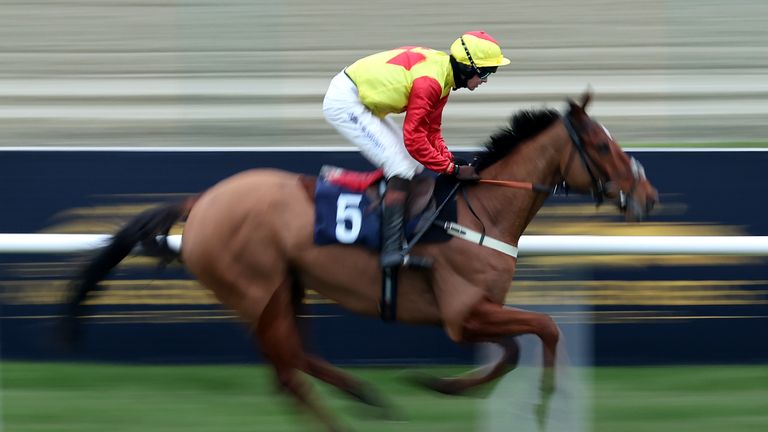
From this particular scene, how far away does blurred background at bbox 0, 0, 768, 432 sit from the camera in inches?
212

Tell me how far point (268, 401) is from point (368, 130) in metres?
1.38

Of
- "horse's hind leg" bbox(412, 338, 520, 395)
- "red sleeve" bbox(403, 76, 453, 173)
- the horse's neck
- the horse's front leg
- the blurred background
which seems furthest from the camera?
the blurred background

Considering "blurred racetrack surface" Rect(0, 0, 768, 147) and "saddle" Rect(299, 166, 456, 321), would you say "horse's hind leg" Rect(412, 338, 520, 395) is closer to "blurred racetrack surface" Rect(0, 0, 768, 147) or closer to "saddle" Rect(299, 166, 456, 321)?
"saddle" Rect(299, 166, 456, 321)

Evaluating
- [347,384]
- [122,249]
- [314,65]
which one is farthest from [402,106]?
[314,65]

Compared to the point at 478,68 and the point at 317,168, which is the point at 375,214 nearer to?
the point at 478,68

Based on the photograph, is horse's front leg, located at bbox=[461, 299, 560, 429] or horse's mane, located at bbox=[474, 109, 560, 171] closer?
horse's front leg, located at bbox=[461, 299, 560, 429]

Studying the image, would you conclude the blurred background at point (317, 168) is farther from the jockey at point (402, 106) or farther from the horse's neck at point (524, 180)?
the jockey at point (402, 106)

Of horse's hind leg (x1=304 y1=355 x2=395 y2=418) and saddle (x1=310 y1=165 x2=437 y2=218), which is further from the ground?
saddle (x1=310 y1=165 x2=437 y2=218)

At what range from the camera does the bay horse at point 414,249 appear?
178 inches

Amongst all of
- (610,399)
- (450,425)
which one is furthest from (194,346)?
(610,399)

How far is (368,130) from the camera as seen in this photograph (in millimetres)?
4773

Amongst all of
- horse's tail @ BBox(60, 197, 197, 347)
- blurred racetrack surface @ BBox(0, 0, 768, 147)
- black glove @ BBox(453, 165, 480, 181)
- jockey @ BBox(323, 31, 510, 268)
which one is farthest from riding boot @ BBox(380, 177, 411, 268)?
blurred racetrack surface @ BBox(0, 0, 768, 147)

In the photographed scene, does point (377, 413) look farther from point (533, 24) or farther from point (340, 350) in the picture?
point (533, 24)

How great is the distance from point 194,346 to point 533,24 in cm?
250
